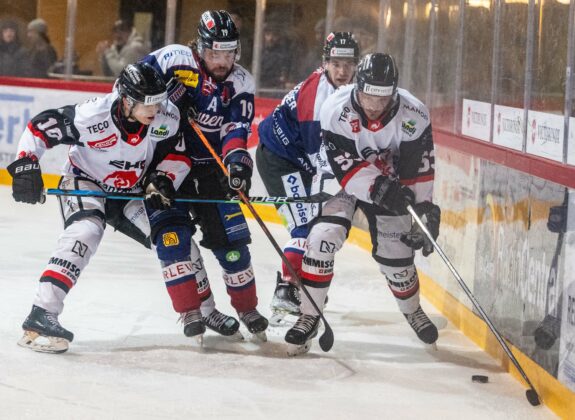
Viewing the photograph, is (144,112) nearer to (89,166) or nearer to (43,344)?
(89,166)

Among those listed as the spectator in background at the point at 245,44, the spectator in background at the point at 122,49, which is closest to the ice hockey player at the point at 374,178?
the spectator in background at the point at 245,44

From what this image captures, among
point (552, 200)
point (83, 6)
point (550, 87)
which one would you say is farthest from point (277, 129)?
point (83, 6)

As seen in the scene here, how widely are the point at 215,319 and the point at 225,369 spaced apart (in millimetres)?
468

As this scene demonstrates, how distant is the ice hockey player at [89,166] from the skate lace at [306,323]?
2.13 feet

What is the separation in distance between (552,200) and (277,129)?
5.38 feet

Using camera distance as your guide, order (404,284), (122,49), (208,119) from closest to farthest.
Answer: (404,284), (208,119), (122,49)

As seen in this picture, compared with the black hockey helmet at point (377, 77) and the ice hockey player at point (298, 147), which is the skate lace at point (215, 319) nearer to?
the ice hockey player at point (298, 147)

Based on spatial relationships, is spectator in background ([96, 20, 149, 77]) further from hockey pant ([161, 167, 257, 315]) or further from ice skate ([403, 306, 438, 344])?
ice skate ([403, 306, 438, 344])

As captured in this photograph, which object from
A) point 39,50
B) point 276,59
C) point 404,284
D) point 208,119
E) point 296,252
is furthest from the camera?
point 39,50

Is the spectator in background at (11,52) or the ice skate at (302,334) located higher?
the spectator in background at (11,52)

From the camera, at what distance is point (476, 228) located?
4887 millimetres

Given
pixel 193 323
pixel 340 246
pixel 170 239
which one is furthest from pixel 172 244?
pixel 340 246

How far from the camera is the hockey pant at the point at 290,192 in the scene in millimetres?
4773

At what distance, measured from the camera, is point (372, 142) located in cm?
427
